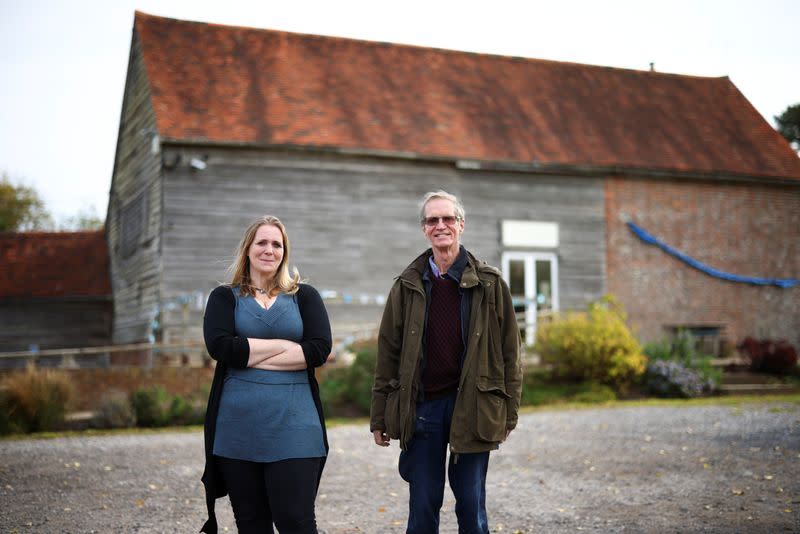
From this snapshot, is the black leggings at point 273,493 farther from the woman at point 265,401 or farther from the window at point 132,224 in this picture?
the window at point 132,224

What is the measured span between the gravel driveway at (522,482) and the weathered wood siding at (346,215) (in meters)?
6.22

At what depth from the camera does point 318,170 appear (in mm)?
17578

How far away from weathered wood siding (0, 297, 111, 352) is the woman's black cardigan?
18.0 m

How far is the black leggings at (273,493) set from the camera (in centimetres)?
368

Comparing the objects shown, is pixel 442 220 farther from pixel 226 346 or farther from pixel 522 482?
pixel 522 482

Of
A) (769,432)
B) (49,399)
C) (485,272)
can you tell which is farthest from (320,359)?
(49,399)

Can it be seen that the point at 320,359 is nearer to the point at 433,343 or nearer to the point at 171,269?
the point at 433,343

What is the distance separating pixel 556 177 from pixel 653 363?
18.7 feet

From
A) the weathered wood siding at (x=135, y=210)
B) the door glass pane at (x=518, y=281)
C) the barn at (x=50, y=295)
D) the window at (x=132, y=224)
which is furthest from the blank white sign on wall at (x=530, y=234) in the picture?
the barn at (x=50, y=295)

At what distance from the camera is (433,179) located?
725 inches

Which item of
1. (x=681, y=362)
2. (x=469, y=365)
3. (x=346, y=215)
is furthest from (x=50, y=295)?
(x=469, y=365)

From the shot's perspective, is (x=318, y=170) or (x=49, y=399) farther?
(x=318, y=170)

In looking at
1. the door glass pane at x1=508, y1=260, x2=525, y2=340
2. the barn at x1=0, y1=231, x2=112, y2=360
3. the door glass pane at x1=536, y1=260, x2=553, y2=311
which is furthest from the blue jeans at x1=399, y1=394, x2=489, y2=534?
the barn at x1=0, y1=231, x2=112, y2=360

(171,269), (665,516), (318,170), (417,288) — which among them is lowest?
(665,516)
